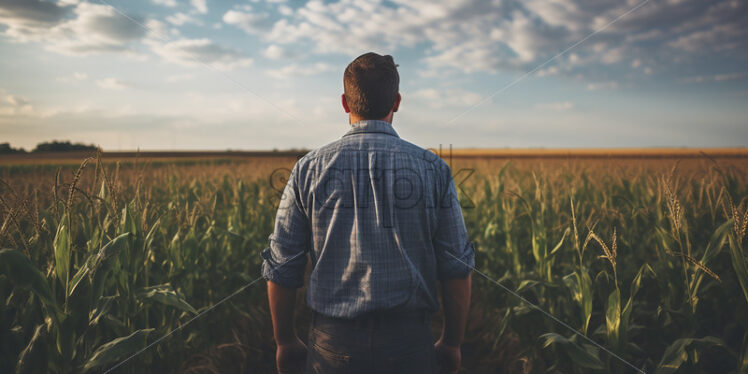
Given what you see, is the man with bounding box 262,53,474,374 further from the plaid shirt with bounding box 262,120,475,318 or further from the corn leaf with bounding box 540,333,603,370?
the corn leaf with bounding box 540,333,603,370

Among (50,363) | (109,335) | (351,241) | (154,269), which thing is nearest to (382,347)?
(351,241)

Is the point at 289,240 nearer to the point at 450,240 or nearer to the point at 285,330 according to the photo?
A: the point at 285,330

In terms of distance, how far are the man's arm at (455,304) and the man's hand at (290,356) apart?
753 millimetres

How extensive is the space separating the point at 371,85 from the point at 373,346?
3.57 ft

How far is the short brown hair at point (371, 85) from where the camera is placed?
1535mm

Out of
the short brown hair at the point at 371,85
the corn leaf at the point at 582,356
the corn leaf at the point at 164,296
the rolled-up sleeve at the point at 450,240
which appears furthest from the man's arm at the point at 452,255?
the corn leaf at the point at 164,296

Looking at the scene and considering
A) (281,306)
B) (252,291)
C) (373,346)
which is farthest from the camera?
(252,291)

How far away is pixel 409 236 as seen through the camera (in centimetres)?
155

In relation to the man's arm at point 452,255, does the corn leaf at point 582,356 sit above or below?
below

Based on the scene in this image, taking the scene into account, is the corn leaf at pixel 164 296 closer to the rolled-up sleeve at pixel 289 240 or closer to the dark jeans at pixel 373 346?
the rolled-up sleeve at pixel 289 240

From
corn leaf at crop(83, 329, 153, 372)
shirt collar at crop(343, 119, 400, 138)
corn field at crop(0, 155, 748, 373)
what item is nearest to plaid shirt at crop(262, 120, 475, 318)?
shirt collar at crop(343, 119, 400, 138)

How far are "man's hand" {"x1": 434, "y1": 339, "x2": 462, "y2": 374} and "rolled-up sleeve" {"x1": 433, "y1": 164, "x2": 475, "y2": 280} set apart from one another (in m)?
0.44

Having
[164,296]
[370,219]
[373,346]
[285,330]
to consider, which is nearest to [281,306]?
[285,330]

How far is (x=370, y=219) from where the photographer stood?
1493 mm
